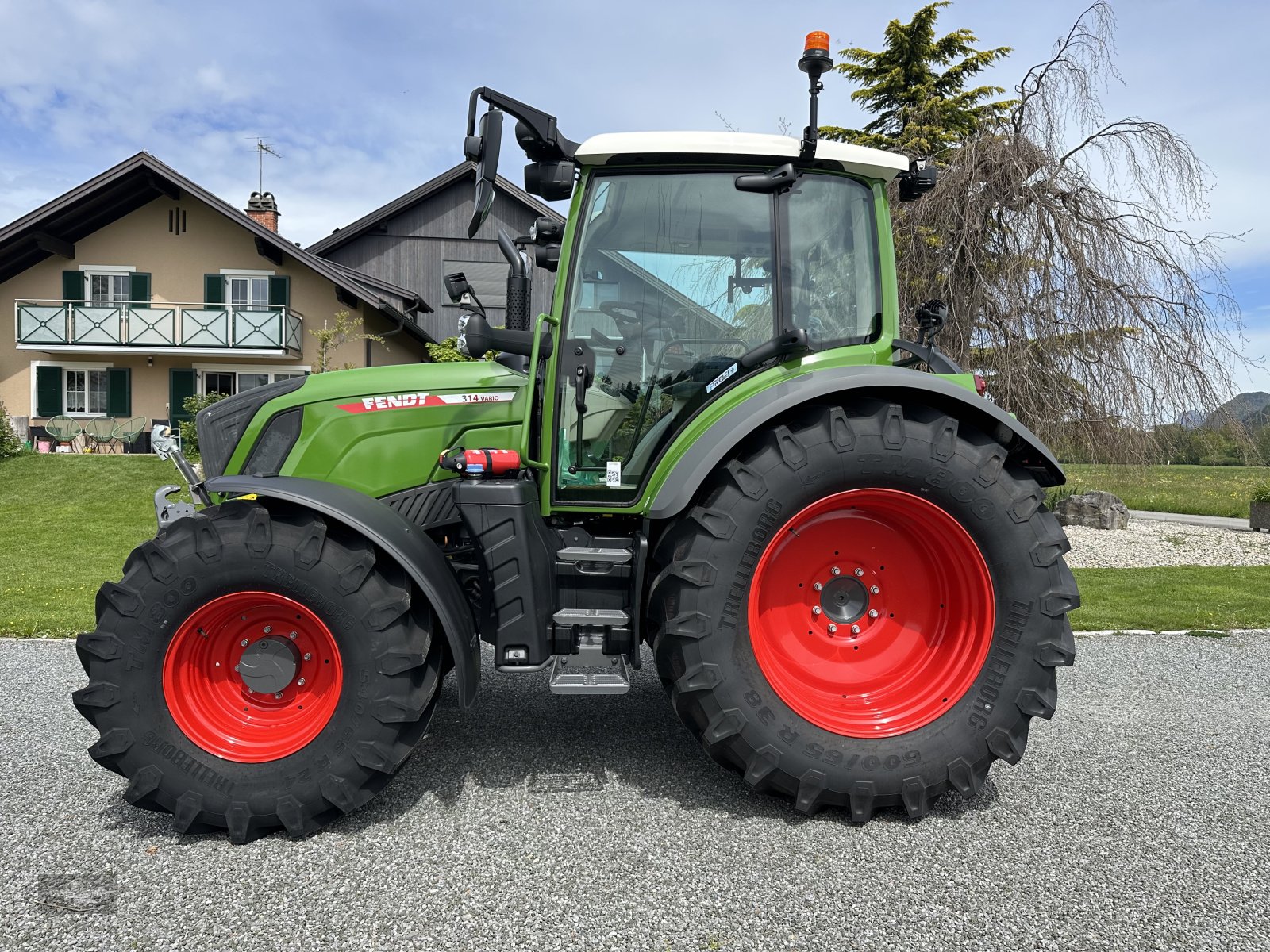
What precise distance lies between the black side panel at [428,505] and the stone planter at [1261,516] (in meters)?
13.6

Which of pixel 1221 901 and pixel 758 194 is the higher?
pixel 758 194

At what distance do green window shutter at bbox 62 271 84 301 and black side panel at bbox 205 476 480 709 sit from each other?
20.7m

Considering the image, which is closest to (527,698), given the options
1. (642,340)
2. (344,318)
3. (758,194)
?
(642,340)

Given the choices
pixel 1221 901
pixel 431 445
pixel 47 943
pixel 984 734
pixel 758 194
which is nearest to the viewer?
pixel 47 943

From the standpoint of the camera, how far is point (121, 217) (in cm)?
1942

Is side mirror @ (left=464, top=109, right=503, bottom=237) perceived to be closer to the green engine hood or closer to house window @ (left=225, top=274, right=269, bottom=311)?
the green engine hood

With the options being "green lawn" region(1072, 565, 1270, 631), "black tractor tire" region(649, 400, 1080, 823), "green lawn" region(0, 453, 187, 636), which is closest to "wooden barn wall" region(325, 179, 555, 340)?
"green lawn" region(0, 453, 187, 636)

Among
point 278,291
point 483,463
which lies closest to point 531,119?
point 483,463

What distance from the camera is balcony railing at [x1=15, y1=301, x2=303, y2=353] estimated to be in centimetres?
1889

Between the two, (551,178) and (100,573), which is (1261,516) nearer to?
(551,178)

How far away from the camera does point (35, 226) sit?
59.5 ft

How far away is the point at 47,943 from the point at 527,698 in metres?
2.18

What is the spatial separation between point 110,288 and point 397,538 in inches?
827

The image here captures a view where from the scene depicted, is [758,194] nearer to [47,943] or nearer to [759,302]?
[759,302]
